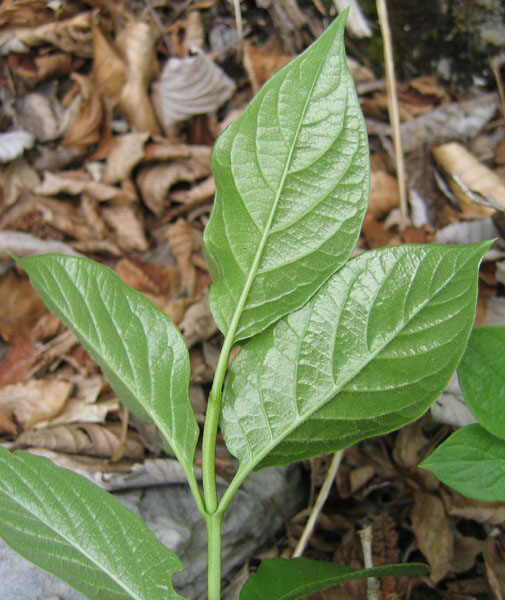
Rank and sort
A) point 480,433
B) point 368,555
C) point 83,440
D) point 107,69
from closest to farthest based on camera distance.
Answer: point 480,433
point 368,555
point 83,440
point 107,69

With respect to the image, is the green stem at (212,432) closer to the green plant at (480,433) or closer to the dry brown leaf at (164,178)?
the green plant at (480,433)

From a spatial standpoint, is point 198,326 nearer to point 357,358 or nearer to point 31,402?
point 31,402

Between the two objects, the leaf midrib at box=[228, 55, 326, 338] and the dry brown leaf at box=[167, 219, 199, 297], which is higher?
the leaf midrib at box=[228, 55, 326, 338]

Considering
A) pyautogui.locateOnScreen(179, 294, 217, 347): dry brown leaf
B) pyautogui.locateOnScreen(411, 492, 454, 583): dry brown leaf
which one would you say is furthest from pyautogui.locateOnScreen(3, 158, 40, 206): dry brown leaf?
pyautogui.locateOnScreen(411, 492, 454, 583): dry brown leaf

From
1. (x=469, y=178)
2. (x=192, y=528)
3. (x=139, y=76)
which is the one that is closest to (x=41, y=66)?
(x=139, y=76)

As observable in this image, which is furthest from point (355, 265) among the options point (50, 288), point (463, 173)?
point (463, 173)

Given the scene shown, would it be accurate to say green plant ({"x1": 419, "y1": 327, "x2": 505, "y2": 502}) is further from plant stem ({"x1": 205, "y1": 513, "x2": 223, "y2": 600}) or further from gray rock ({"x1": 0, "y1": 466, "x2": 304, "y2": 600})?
gray rock ({"x1": 0, "y1": 466, "x2": 304, "y2": 600})

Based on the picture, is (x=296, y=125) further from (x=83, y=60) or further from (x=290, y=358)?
(x=83, y=60)

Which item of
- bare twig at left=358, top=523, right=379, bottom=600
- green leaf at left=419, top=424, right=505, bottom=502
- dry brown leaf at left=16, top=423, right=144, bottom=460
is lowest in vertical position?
bare twig at left=358, top=523, right=379, bottom=600
